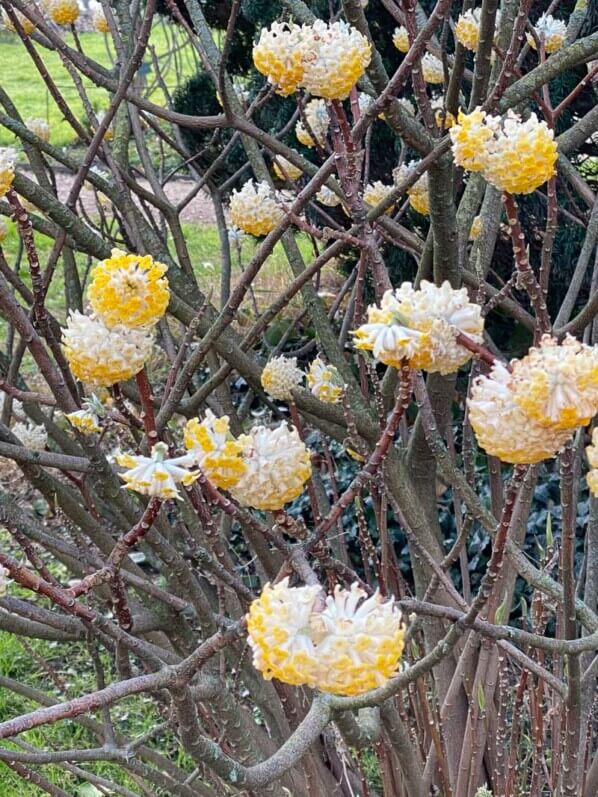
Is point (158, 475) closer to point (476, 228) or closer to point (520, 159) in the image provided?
point (520, 159)

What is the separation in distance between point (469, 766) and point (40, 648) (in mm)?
2205

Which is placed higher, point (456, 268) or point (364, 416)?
point (456, 268)

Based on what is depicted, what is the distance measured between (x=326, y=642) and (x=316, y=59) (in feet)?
2.65

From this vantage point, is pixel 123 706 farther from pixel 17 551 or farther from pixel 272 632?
pixel 272 632

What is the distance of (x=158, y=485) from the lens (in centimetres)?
77

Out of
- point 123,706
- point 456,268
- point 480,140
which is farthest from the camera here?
point 123,706

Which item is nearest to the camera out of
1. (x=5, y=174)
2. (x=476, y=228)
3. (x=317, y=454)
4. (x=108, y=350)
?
(x=108, y=350)

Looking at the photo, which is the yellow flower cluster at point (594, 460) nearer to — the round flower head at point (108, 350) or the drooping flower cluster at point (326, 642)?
the drooping flower cluster at point (326, 642)

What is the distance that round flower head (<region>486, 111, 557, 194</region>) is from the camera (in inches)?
38.1

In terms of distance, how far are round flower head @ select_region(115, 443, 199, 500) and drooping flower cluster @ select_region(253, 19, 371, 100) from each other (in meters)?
0.61

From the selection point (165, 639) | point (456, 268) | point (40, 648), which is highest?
point (456, 268)

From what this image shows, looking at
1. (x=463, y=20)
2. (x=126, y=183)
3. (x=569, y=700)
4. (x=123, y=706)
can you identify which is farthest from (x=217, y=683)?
(x=123, y=706)

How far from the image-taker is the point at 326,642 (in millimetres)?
671

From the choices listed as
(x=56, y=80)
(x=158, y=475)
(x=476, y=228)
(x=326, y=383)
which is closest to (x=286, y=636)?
(x=158, y=475)
